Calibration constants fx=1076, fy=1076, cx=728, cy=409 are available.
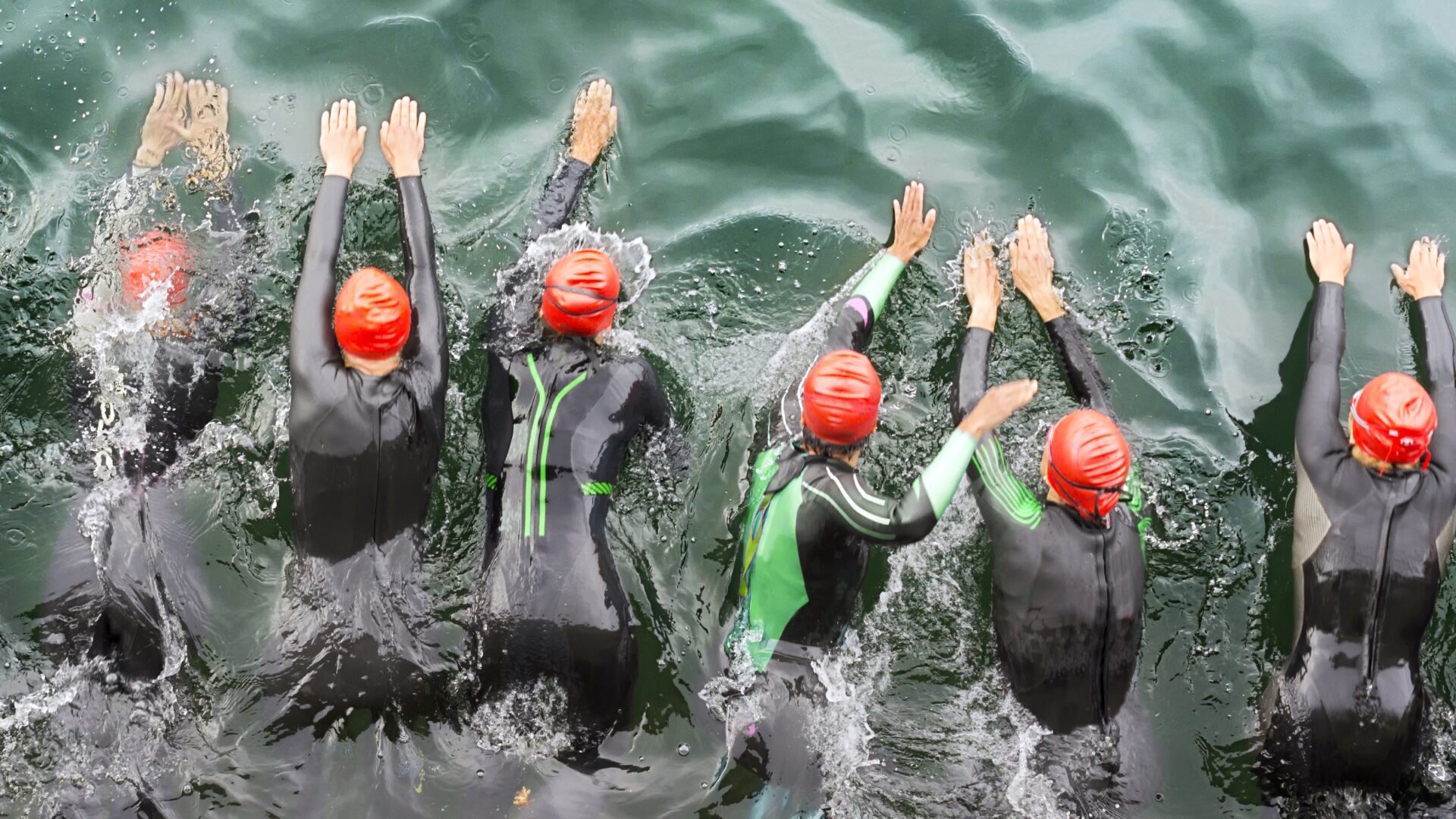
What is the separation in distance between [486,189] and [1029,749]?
16.3 ft

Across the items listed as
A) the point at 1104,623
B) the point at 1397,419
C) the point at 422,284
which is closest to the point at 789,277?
the point at 422,284

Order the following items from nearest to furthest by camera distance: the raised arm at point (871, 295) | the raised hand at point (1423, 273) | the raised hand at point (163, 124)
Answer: the raised arm at point (871, 295)
the raised hand at point (1423, 273)
the raised hand at point (163, 124)

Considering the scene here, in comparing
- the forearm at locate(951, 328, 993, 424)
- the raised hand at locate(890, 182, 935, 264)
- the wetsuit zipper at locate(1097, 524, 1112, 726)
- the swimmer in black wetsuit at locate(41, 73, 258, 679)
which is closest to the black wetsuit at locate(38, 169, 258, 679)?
the swimmer in black wetsuit at locate(41, 73, 258, 679)

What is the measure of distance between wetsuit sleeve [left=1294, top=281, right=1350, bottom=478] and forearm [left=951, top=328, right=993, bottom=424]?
5.94ft

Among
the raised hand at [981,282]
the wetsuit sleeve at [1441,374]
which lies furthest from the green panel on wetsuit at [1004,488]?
the wetsuit sleeve at [1441,374]

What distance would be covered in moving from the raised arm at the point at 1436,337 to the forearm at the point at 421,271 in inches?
218

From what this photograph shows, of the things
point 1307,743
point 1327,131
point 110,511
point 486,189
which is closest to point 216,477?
point 110,511

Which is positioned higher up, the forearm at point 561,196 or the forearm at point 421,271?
the forearm at point 561,196

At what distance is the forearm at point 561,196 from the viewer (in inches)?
268

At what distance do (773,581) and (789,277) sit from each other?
248cm

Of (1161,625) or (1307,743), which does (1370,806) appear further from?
(1161,625)

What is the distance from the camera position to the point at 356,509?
18.0 ft

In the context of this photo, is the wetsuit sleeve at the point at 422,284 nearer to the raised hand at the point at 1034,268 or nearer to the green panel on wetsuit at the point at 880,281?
the green panel on wetsuit at the point at 880,281

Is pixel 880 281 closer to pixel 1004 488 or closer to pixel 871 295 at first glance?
pixel 871 295
